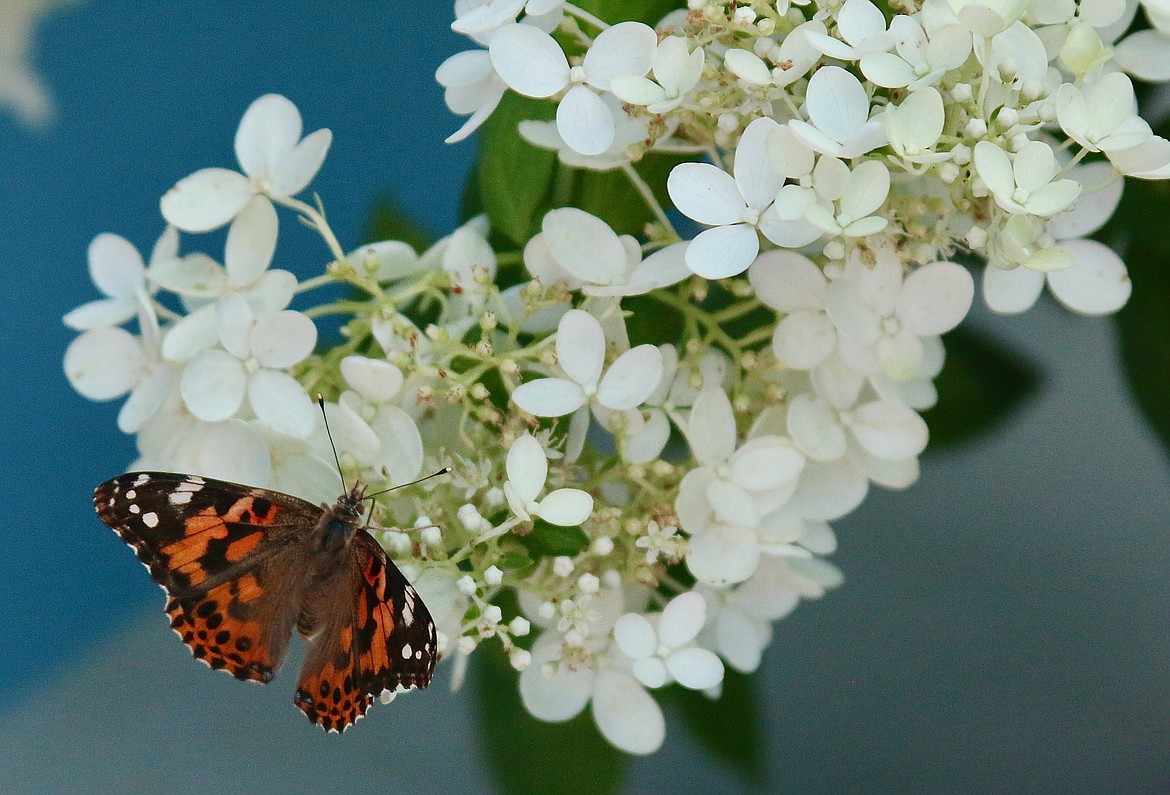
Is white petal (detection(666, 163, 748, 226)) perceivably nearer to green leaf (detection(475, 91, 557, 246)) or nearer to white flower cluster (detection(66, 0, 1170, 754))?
white flower cluster (detection(66, 0, 1170, 754))

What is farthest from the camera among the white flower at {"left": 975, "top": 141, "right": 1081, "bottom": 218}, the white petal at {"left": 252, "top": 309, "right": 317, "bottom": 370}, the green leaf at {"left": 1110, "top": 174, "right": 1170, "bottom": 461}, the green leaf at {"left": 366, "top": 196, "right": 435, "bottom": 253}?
the green leaf at {"left": 366, "top": 196, "right": 435, "bottom": 253}

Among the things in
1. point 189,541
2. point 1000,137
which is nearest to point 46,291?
point 189,541

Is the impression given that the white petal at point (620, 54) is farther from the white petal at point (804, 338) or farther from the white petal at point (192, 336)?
the white petal at point (192, 336)

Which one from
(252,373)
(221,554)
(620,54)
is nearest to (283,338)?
(252,373)

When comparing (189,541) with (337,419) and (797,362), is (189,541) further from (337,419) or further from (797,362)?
Answer: (797,362)

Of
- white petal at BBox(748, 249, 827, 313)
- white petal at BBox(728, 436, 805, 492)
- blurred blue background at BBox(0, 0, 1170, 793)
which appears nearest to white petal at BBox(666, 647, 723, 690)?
white petal at BBox(728, 436, 805, 492)

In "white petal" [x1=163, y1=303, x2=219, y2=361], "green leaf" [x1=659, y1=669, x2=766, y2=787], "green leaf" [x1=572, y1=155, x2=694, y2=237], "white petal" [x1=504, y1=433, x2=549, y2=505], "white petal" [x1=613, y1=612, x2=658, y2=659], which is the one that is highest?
"green leaf" [x1=572, y1=155, x2=694, y2=237]

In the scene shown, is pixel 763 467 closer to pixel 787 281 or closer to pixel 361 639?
pixel 787 281
